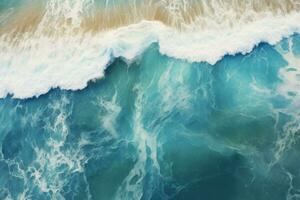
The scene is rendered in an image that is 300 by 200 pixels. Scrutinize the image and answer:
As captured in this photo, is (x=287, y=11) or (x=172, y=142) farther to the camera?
(x=287, y=11)

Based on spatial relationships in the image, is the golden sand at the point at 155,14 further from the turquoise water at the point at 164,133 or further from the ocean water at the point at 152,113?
the turquoise water at the point at 164,133

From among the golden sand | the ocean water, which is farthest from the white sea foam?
the golden sand

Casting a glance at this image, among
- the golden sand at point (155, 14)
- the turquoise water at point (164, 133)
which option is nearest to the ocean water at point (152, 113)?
the turquoise water at point (164, 133)

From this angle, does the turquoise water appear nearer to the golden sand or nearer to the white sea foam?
the white sea foam

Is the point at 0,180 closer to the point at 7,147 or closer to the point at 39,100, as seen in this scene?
the point at 7,147

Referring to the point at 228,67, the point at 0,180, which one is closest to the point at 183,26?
the point at 228,67
